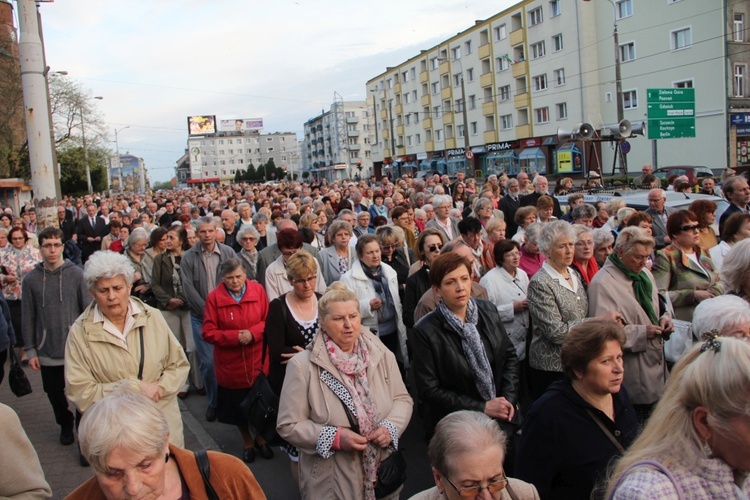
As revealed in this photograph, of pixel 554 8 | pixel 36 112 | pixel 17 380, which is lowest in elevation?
pixel 17 380

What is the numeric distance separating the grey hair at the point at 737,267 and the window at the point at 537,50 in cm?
4737

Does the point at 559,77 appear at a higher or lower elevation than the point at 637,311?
higher

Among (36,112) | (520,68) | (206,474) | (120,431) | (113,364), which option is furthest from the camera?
(520,68)

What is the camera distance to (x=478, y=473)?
2.41 meters

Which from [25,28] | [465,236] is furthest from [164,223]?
[465,236]

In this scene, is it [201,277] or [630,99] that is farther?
[630,99]

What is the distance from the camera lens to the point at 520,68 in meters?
50.2

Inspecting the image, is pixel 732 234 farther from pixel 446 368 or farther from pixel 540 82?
pixel 540 82

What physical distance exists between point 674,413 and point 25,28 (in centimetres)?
1063

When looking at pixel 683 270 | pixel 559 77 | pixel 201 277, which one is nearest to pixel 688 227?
pixel 683 270

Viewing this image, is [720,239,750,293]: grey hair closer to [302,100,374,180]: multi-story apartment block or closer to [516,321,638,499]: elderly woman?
[516,321,638,499]: elderly woman

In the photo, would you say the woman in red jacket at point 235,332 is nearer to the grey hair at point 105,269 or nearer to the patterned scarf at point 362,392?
the grey hair at point 105,269

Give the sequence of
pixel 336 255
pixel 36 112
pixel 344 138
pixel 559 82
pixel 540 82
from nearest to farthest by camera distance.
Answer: pixel 336 255 → pixel 36 112 → pixel 559 82 → pixel 540 82 → pixel 344 138

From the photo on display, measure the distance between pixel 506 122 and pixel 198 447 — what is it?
50.9 m
